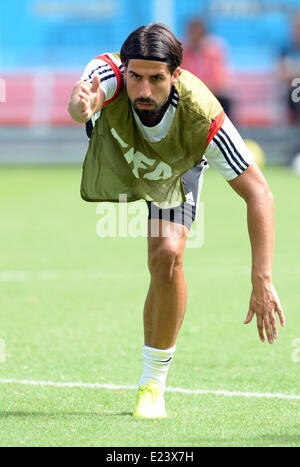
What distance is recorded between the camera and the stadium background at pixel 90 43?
25.6 metres

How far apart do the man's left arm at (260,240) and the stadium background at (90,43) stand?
63.4ft

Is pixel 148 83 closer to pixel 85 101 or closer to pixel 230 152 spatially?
pixel 85 101

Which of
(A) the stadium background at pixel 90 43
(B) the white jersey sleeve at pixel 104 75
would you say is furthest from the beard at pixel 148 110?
(A) the stadium background at pixel 90 43

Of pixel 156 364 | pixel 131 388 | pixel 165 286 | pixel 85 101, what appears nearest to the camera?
pixel 85 101

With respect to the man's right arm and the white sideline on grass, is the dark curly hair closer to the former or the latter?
the man's right arm

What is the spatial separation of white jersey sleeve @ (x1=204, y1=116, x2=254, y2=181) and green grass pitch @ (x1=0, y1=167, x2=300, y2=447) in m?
1.28

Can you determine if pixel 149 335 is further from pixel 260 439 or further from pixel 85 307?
pixel 85 307

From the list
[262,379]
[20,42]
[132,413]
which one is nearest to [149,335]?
[132,413]

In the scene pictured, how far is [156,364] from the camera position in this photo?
16.9ft

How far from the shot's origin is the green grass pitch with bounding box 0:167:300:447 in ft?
15.3

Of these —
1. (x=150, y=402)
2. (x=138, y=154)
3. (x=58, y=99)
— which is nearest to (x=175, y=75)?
(x=138, y=154)

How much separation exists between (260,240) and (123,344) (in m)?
2.17

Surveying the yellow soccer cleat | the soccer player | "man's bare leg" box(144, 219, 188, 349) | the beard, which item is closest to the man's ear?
the soccer player
